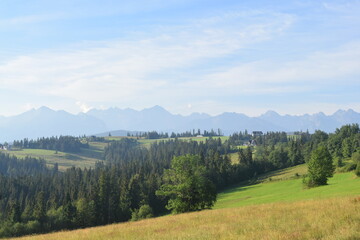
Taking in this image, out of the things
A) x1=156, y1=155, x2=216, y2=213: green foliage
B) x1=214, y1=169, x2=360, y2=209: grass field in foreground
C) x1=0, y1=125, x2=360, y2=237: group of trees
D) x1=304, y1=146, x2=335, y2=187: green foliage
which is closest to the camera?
x1=214, y1=169, x2=360, y2=209: grass field in foreground

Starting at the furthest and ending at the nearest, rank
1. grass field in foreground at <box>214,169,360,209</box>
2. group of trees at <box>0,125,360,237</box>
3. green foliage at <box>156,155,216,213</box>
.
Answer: group of trees at <box>0,125,360,237</box>, green foliage at <box>156,155,216,213</box>, grass field in foreground at <box>214,169,360,209</box>

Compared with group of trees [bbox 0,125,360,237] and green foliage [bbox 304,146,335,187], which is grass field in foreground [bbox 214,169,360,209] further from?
group of trees [bbox 0,125,360,237]

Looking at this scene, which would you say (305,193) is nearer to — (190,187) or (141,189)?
(190,187)

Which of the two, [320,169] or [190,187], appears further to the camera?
[320,169]

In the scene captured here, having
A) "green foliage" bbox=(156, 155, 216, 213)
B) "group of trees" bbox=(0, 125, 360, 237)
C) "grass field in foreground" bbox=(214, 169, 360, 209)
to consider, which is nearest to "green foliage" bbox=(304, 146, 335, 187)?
"group of trees" bbox=(0, 125, 360, 237)

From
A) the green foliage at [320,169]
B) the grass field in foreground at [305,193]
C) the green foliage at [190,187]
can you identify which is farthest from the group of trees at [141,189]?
the grass field in foreground at [305,193]

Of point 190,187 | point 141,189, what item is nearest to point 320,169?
point 190,187

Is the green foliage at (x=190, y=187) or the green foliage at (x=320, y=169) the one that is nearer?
the green foliage at (x=190, y=187)

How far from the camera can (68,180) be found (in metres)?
182

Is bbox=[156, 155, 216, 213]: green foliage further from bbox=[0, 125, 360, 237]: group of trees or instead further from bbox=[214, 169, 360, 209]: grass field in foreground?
bbox=[214, 169, 360, 209]: grass field in foreground

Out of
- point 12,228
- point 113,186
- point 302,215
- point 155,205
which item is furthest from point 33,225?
point 302,215

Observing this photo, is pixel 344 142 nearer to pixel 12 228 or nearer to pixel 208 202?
pixel 208 202

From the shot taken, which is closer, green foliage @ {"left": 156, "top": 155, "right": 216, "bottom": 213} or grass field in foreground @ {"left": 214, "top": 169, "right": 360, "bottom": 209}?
grass field in foreground @ {"left": 214, "top": 169, "right": 360, "bottom": 209}

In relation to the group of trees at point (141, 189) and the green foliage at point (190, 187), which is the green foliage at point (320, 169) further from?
the green foliage at point (190, 187)
